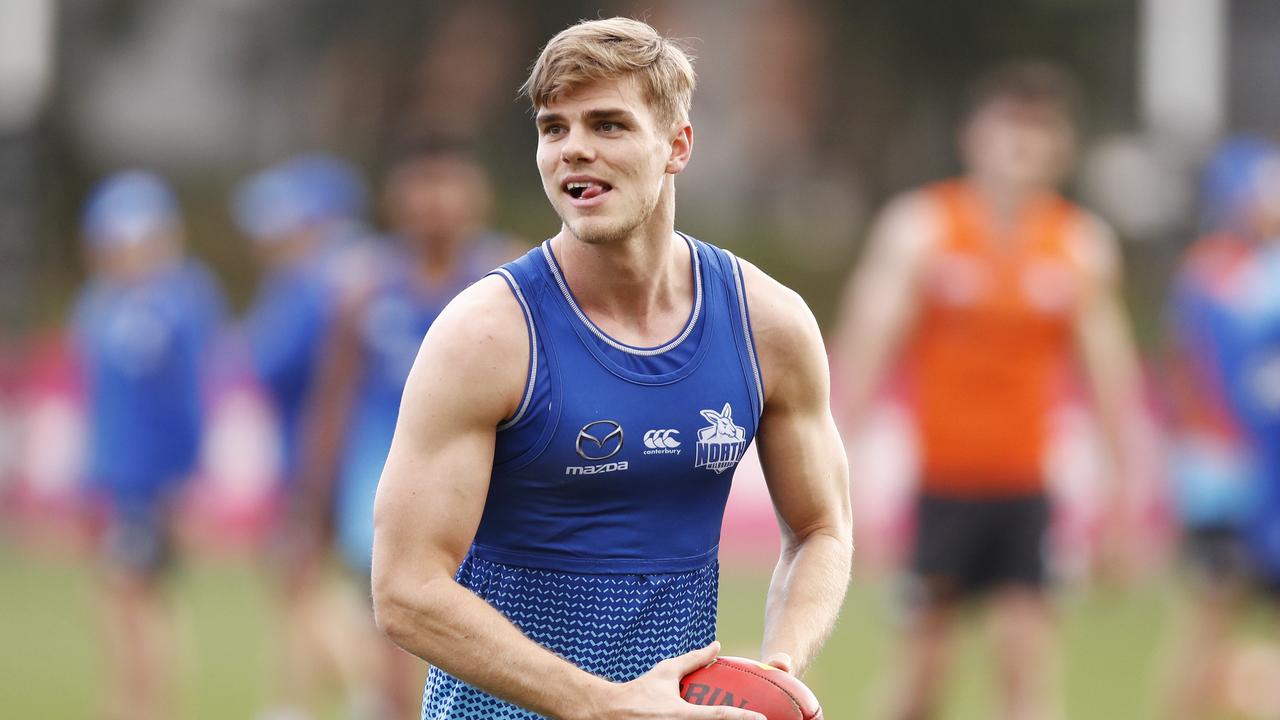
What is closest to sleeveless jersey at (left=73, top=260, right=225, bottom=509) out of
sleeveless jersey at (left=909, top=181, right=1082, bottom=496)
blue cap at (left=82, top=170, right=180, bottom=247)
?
blue cap at (left=82, top=170, right=180, bottom=247)

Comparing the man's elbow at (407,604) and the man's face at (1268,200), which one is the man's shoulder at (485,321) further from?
the man's face at (1268,200)

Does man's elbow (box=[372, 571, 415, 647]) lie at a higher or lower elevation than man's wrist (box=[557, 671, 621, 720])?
higher

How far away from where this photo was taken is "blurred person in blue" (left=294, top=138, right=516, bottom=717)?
852 centimetres

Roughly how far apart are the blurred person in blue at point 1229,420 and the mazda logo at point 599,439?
5501 mm

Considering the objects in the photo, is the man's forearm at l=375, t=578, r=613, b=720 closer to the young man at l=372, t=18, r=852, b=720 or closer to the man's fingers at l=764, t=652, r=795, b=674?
the young man at l=372, t=18, r=852, b=720

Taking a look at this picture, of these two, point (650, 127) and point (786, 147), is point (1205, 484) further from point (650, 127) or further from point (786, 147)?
point (786, 147)

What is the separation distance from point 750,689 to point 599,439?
2.05ft

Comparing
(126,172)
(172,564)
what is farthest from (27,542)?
(126,172)

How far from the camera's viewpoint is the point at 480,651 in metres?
4.06

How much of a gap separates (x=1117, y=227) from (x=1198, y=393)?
61.3ft

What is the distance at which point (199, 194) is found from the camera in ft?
103

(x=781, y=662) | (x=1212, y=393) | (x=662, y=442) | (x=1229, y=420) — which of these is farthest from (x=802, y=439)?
(x=1212, y=393)

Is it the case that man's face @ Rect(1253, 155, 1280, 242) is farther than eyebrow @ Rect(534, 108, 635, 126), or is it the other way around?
man's face @ Rect(1253, 155, 1280, 242)

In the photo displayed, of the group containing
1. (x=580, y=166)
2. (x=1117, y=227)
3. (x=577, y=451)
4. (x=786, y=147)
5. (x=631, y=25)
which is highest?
(x=786, y=147)
